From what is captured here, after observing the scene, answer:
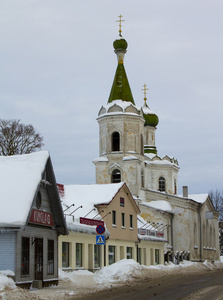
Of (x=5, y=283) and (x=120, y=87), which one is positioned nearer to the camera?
(x=5, y=283)

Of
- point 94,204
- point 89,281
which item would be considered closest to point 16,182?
point 89,281

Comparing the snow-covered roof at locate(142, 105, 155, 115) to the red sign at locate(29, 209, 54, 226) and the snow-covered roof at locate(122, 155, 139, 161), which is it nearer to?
the snow-covered roof at locate(122, 155, 139, 161)

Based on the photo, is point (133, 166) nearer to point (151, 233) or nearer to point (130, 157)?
point (130, 157)

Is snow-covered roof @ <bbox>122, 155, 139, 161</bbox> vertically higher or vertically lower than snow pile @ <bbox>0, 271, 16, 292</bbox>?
higher

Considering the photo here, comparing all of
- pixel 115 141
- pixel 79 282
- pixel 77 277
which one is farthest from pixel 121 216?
pixel 115 141

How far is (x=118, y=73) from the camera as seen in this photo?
57500 mm

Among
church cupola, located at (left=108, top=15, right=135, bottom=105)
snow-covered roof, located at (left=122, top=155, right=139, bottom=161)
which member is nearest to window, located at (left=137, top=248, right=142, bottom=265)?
snow-covered roof, located at (left=122, top=155, right=139, bottom=161)

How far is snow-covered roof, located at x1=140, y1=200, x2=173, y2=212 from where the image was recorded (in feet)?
186

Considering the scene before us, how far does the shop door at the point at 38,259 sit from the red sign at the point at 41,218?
776 millimetres

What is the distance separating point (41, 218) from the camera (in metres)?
23.0

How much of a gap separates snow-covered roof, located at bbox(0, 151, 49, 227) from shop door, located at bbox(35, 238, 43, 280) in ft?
8.64

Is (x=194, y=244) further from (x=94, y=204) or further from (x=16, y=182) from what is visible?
(x=16, y=182)

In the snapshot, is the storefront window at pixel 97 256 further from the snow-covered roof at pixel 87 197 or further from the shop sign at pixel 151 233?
the shop sign at pixel 151 233

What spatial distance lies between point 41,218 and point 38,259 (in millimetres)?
1647
